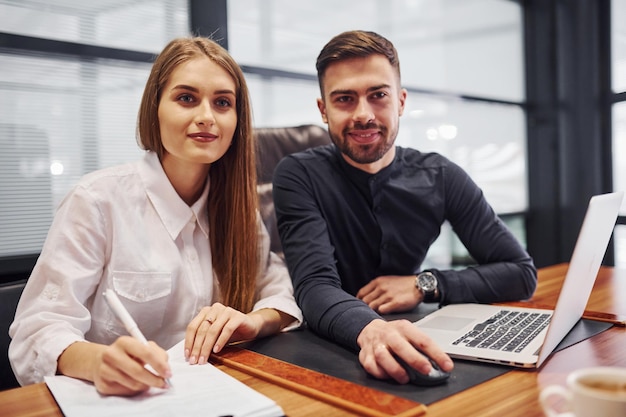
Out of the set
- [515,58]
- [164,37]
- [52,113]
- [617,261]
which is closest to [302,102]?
[164,37]

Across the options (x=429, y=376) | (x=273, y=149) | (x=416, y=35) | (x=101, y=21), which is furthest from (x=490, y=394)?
(x=416, y=35)

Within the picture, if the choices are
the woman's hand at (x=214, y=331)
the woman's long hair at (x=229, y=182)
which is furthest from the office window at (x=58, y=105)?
the woman's hand at (x=214, y=331)

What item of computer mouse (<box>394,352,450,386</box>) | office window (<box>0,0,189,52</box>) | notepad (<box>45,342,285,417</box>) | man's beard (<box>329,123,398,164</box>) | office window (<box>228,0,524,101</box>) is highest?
office window (<box>228,0,524,101</box>)

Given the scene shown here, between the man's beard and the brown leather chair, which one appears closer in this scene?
the man's beard

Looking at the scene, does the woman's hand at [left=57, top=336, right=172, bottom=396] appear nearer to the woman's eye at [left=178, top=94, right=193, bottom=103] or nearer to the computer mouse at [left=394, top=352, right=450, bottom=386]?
the computer mouse at [left=394, top=352, right=450, bottom=386]

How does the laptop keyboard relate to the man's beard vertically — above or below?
below

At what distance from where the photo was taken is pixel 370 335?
880mm

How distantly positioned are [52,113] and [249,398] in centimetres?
151

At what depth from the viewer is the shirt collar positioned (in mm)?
1260

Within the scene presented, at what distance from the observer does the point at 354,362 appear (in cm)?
89

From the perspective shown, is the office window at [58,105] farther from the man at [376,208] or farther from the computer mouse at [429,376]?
the computer mouse at [429,376]

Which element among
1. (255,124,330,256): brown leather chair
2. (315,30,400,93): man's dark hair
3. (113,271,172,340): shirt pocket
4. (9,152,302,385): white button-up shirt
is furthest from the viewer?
(255,124,330,256): brown leather chair

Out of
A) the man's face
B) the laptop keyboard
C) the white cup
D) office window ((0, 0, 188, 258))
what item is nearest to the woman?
the man's face

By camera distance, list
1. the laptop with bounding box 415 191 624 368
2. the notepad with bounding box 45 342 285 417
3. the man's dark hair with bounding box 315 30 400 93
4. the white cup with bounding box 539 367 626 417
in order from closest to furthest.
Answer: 1. the white cup with bounding box 539 367 626 417
2. the notepad with bounding box 45 342 285 417
3. the laptop with bounding box 415 191 624 368
4. the man's dark hair with bounding box 315 30 400 93
